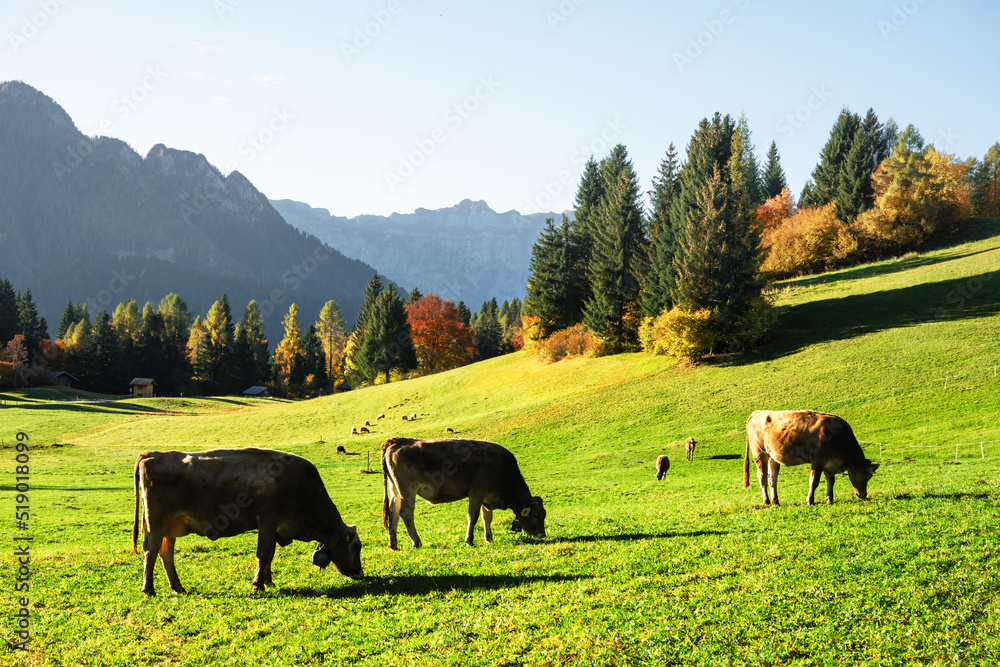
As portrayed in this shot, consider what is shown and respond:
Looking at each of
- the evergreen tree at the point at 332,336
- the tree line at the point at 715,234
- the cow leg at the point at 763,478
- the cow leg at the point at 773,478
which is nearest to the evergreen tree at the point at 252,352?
the evergreen tree at the point at 332,336

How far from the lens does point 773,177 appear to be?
119812 mm

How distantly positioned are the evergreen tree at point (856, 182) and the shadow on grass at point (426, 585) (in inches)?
3813

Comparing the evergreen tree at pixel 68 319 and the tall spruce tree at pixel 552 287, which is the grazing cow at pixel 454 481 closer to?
the tall spruce tree at pixel 552 287

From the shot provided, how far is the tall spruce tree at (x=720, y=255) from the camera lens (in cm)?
5366

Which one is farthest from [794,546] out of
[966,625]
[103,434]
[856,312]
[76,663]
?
[103,434]

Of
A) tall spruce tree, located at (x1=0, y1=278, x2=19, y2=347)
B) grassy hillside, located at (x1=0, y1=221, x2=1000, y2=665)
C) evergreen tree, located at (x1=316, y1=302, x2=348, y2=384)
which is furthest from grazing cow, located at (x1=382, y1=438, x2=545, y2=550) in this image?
tall spruce tree, located at (x1=0, y1=278, x2=19, y2=347)

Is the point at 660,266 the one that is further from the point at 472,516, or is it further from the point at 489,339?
the point at 489,339

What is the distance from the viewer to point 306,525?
12.4 meters

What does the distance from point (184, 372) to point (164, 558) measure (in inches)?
4721

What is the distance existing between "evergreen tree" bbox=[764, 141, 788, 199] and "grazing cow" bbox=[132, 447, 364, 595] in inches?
4902

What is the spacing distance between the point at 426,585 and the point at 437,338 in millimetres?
90602

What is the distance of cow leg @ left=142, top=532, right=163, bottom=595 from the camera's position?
11430 millimetres

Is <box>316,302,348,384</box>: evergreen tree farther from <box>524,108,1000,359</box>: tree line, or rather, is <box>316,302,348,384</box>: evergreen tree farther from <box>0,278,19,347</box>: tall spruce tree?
<box>524,108,1000,359</box>: tree line

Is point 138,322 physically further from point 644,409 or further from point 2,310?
point 644,409
